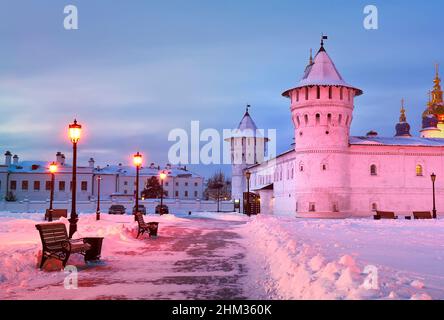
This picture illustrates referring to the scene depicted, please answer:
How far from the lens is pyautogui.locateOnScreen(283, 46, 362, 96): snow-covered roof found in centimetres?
4647

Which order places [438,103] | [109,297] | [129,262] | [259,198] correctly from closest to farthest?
1. [109,297]
2. [129,262]
3. [259,198]
4. [438,103]

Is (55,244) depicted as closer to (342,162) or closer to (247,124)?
(342,162)

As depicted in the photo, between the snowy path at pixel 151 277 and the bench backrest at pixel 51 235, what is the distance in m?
0.64

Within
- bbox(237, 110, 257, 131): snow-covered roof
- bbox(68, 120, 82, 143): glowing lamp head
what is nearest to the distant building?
bbox(237, 110, 257, 131): snow-covered roof

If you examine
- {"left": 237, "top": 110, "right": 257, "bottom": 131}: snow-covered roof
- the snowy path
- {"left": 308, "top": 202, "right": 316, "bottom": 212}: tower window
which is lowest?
the snowy path

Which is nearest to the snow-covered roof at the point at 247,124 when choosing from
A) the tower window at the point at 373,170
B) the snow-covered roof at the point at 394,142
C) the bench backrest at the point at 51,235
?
the snow-covered roof at the point at 394,142

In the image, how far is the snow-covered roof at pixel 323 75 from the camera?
152ft

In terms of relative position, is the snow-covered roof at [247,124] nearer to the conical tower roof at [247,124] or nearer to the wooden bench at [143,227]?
the conical tower roof at [247,124]

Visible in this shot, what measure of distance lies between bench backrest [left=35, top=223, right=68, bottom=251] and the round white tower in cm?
3690

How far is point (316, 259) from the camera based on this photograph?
9.23 m

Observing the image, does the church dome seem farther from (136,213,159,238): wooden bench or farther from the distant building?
(136,213,159,238): wooden bench

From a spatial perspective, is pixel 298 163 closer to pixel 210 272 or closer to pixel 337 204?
pixel 337 204

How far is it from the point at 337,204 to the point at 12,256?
3854 centimetres
